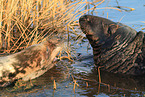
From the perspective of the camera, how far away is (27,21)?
7121mm

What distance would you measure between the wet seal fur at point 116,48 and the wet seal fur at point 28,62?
88cm

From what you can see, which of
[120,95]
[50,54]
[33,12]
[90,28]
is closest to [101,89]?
[120,95]

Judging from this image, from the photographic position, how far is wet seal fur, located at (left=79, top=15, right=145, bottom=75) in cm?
543

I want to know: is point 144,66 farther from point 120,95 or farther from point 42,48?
point 42,48

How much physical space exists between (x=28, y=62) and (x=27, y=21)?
2748 millimetres

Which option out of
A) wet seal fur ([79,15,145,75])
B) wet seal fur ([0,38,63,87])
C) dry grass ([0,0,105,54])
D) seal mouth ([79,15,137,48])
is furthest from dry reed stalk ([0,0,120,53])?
wet seal fur ([0,38,63,87])

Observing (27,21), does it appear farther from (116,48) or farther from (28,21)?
(116,48)

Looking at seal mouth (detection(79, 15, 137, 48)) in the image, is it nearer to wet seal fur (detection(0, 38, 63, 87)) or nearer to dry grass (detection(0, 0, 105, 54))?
dry grass (detection(0, 0, 105, 54))

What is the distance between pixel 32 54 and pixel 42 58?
192mm

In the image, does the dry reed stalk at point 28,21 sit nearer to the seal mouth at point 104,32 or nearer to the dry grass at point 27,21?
the dry grass at point 27,21

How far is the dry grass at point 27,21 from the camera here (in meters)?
5.92

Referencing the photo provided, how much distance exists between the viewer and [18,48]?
20.4 ft

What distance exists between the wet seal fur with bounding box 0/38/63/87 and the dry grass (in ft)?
3.31

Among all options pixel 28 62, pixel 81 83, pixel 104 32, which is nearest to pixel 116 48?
pixel 104 32
